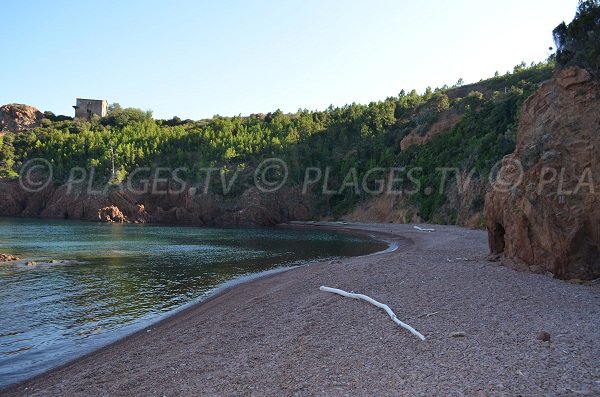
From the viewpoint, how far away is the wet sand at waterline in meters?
6.05

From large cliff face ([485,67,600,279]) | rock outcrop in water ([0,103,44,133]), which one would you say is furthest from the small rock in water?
rock outcrop in water ([0,103,44,133])

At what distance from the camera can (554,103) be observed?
52.9 feet

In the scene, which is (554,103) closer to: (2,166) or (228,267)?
(228,267)

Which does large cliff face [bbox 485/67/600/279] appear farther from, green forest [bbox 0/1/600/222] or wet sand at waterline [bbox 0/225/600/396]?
green forest [bbox 0/1/600/222]

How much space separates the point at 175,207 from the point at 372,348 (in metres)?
69.9

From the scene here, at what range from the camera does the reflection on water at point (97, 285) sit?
1110 cm

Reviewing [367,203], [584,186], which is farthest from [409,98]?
[584,186]

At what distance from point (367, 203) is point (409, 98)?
32.4m

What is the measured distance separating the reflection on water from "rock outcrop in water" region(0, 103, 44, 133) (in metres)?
87.0
